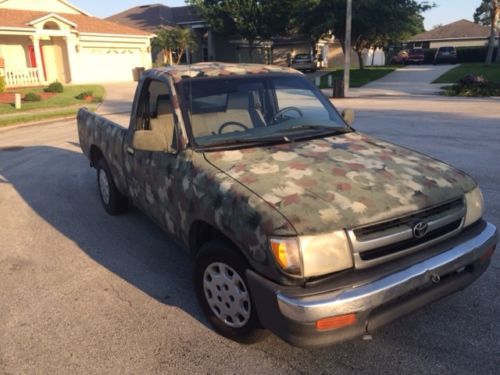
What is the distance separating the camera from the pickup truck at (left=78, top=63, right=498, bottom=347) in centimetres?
236

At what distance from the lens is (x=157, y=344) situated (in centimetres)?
303

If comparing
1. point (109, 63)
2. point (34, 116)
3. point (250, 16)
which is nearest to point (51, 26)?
point (109, 63)

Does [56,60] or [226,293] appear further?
[56,60]

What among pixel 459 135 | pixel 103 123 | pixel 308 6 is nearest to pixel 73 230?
pixel 103 123

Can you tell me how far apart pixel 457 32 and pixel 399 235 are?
68.6 metres

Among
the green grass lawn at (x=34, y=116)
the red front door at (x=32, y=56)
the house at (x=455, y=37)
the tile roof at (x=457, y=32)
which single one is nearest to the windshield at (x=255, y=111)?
the green grass lawn at (x=34, y=116)

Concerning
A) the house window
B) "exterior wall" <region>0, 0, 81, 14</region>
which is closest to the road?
the house window

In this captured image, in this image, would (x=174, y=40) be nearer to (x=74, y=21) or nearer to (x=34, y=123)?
(x=74, y=21)

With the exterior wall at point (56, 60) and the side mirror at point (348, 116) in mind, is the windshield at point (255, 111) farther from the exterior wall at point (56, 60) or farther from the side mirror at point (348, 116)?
the exterior wall at point (56, 60)

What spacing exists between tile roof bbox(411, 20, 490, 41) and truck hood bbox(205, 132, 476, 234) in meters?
62.3

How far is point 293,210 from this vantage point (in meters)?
2.47

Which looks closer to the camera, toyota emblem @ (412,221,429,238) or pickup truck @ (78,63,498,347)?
pickup truck @ (78,63,498,347)

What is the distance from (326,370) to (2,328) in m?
2.47

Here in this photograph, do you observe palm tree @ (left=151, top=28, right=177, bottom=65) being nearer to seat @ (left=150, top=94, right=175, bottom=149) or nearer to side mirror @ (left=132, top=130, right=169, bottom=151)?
seat @ (left=150, top=94, right=175, bottom=149)
